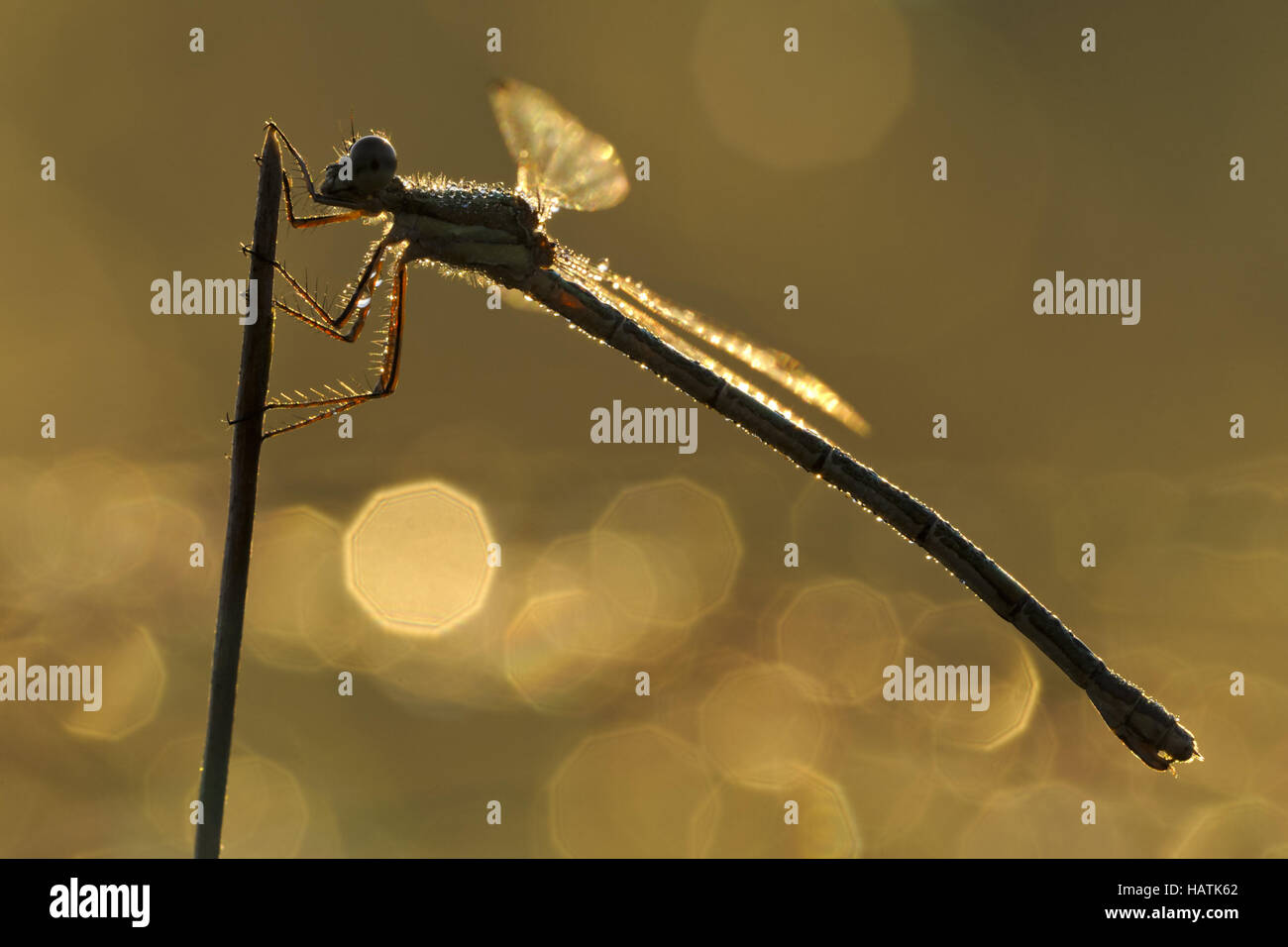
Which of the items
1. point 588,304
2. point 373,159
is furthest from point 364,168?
point 588,304

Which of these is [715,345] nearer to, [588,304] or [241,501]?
[588,304]

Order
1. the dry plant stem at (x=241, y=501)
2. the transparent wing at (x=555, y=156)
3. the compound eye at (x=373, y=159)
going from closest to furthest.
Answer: the dry plant stem at (x=241, y=501) → the compound eye at (x=373, y=159) → the transparent wing at (x=555, y=156)

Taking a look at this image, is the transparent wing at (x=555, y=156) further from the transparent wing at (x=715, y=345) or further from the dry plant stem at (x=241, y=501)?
the dry plant stem at (x=241, y=501)

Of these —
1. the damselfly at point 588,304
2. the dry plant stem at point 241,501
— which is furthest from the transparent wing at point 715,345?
the dry plant stem at point 241,501

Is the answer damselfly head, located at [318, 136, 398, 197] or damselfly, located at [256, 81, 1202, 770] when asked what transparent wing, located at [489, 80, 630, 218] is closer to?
damselfly, located at [256, 81, 1202, 770]

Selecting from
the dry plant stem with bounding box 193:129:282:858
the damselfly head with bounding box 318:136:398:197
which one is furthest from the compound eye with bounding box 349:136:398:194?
the dry plant stem with bounding box 193:129:282:858

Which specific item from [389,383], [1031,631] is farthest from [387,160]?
[1031,631]

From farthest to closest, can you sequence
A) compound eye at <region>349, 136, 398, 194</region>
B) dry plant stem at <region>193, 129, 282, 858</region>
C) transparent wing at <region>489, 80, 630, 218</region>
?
1. transparent wing at <region>489, 80, 630, 218</region>
2. compound eye at <region>349, 136, 398, 194</region>
3. dry plant stem at <region>193, 129, 282, 858</region>
